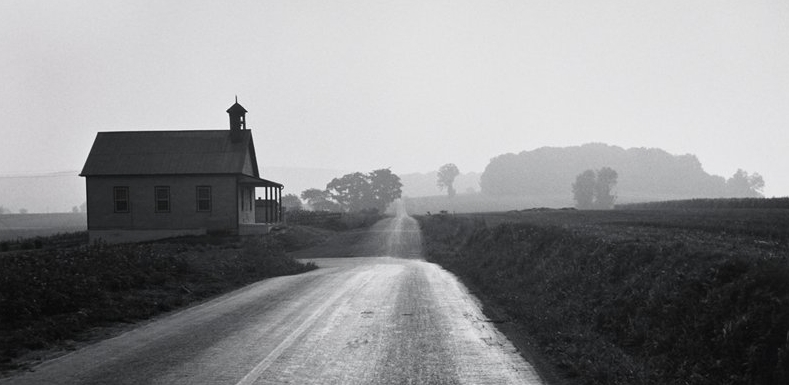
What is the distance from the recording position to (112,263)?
584 inches

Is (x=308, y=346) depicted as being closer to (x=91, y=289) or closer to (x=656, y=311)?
(x=656, y=311)

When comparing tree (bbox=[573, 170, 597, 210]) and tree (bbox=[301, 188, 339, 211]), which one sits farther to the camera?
tree (bbox=[301, 188, 339, 211])

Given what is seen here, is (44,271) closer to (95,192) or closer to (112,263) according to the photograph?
(112,263)

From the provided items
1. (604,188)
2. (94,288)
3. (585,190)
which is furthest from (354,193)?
(94,288)

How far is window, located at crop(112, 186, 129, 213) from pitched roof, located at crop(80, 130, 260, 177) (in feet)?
3.59

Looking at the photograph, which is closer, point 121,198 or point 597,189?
point 121,198

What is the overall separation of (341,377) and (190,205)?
32.0 metres

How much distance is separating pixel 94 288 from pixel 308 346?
260 inches

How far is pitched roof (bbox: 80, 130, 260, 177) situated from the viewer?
119 feet

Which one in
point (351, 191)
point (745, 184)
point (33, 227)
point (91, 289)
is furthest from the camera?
point (745, 184)

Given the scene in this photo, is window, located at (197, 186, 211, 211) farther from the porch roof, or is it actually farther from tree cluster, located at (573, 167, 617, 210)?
tree cluster, located at (573, 167, 617, 210)

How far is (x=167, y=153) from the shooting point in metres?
37.4

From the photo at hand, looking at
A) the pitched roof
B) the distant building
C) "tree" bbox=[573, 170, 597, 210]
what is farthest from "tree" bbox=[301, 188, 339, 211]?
the distant building

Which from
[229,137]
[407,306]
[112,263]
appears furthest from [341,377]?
[229,137]
